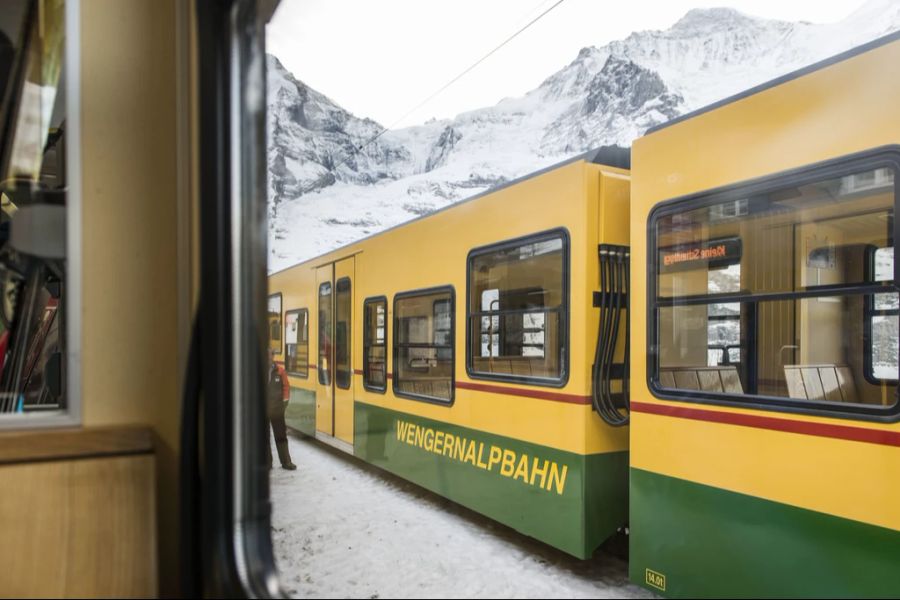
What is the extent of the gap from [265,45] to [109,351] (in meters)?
0.71

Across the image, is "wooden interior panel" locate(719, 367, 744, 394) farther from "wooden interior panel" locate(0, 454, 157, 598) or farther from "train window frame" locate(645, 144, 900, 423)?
"wooden interior panel" locate(0, 454, 157, 598)

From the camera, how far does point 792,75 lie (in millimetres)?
2270

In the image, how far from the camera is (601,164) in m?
3.11

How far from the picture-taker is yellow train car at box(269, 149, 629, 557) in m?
3.04

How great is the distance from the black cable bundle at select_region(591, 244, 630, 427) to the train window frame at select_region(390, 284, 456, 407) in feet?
3.79

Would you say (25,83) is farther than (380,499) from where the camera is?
No

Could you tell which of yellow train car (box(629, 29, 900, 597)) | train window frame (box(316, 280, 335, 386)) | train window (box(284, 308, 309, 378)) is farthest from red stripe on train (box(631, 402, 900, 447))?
train window (box(284, 308, 309, 378))

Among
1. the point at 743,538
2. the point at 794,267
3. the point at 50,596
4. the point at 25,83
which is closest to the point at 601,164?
the point at 794,267

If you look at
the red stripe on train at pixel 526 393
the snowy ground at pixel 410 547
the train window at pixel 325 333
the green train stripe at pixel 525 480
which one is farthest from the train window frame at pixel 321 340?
the red stripe on train at pixel 526 393

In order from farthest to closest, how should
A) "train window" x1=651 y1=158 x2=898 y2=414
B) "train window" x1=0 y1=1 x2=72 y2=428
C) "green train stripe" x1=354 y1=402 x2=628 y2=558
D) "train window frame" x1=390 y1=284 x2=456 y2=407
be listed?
"train window frame" x1=390 y1=284 x2=456 y2=407, "green train stripe" x1=354 y1=402 x2=628 y2=558, "train window" x1=651 y1=158 x2=898 y2=414, "train window" x1=0 y1=1 x2=72 y2=428

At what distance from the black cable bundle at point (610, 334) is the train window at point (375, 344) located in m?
2.27

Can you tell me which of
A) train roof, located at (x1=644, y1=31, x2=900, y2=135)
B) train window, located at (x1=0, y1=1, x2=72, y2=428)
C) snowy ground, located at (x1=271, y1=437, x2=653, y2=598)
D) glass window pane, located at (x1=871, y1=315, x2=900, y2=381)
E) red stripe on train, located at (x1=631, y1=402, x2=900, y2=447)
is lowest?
snowy ground, located at (x1=271, y1=437, x2=653, y2=598)

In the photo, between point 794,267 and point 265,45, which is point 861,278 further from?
point 265,45

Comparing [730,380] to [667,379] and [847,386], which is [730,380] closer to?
[667,379]
